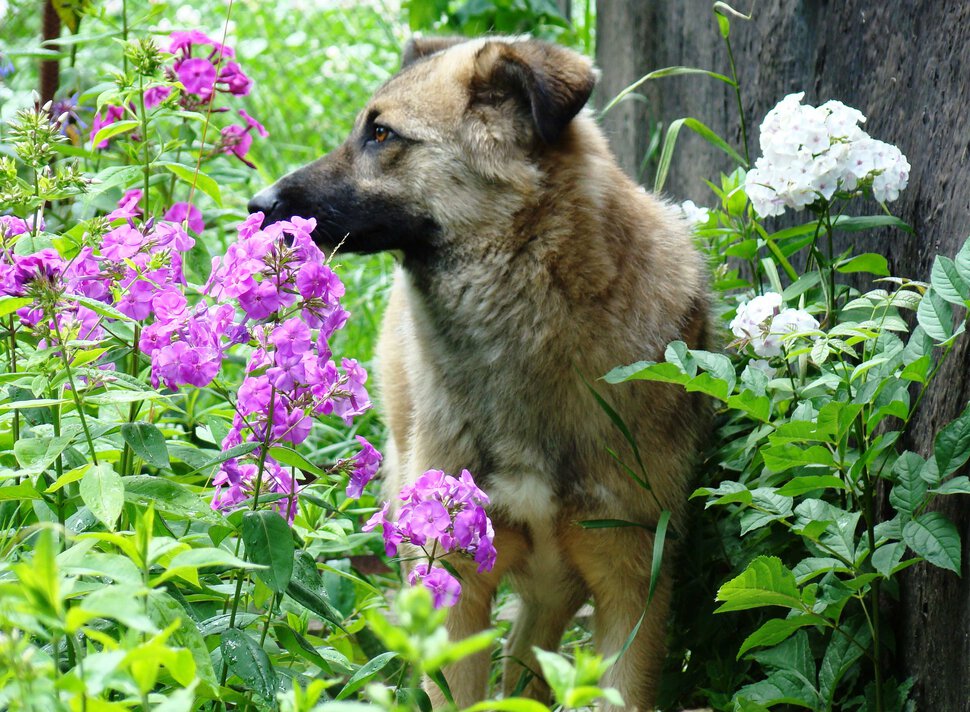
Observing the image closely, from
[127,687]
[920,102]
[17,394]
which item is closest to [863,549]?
[920,102]

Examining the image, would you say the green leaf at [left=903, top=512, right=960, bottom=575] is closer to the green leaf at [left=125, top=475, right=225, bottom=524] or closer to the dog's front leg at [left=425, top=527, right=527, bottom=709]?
the dog's front leg at [left=425, top=527, right=527, bottom=709]

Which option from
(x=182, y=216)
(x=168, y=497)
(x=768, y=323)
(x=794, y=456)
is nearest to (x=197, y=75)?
(x=182, y=216)

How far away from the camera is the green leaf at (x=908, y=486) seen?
1.89 metres

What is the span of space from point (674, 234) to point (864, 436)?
2.96 feet

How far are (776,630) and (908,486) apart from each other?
36 centimetres

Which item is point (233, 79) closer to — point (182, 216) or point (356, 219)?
point (182, 216)

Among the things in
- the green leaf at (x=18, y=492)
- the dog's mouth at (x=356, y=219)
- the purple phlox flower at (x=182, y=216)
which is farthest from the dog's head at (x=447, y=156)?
the green leaf at (x=18, y=492)

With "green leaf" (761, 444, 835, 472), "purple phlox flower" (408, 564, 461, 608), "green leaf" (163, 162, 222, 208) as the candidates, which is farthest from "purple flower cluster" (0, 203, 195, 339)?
"green leaf" (761, 444, 835, 472)

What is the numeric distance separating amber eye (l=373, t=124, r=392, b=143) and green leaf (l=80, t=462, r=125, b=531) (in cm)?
137

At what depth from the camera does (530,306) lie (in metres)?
2.54

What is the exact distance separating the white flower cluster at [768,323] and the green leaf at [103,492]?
4.41 feet

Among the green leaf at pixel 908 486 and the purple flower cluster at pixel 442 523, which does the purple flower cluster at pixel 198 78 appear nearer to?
the purple flower cluster at pixel 442 523

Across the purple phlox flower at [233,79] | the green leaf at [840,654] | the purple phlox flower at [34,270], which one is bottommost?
the green leaf at [840,654]

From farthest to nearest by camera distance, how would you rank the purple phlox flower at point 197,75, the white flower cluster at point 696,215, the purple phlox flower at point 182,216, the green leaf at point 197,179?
the white flower cluster at point 696,215, the purple phlox flower at point 197,75, the purple phlox flower at point 182,216, the green leaf at point 197,179
